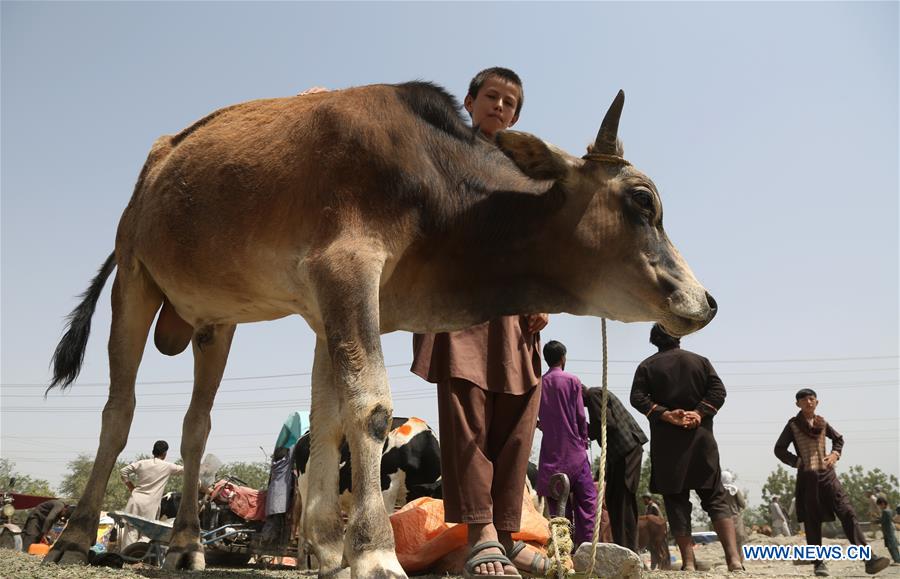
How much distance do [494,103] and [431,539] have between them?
9.54 feet

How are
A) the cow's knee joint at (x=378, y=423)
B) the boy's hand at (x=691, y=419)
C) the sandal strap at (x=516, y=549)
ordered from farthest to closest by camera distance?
the boy's hand at (x=691, y=419) < the sandal strap at (x=516, y=549) < the cow's knee joint at (x=378, y=423)

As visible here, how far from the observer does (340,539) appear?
15.6 feet

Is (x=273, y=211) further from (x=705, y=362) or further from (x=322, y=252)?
(x=705, y=362)

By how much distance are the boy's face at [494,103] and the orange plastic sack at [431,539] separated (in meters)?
2.49

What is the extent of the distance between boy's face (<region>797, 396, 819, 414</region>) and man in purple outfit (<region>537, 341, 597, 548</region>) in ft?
11.8

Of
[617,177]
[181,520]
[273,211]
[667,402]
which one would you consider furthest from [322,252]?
[667,402]

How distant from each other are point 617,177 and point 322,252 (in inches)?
69.3

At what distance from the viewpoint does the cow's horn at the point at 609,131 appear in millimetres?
4719

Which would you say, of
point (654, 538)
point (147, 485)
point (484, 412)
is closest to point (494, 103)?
point (484, 412)

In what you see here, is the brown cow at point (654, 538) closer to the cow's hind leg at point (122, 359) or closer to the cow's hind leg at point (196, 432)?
the cow's hind leg at point (196, 432)

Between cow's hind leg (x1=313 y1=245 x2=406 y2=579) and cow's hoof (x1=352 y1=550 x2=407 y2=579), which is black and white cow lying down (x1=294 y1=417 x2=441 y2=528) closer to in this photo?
cow's hind leg (x1=313 y1=245 x2=406 y2=579)

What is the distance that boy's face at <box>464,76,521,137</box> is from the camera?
18.7 feet
